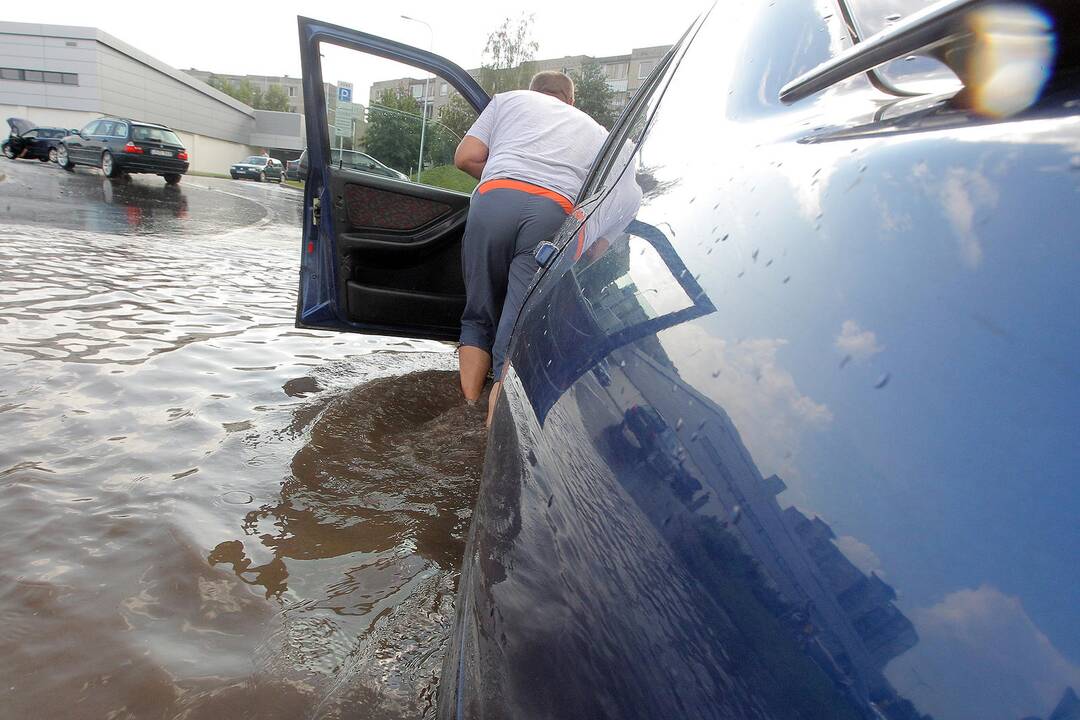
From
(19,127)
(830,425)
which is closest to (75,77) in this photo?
(19,127)

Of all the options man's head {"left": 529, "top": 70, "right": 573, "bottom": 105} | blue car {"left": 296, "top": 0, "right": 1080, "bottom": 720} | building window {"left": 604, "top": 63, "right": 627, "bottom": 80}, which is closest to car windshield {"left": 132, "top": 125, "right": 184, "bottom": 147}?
man's head {"left": 529, "top": 70, "right": 573, "bottom": 105}

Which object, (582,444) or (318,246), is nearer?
(582,444)

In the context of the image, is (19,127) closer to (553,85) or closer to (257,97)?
(553,85)

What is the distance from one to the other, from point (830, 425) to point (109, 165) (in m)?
24.9

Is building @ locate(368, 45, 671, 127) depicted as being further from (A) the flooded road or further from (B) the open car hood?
(B) the open car hood

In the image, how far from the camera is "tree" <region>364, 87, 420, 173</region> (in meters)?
4.01

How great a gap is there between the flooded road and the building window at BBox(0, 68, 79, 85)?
49225 mm

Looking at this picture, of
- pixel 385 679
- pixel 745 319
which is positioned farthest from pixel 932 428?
pixel 385 679

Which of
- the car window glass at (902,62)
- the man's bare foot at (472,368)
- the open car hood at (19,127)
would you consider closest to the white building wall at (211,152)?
the open car hood at (19,127)

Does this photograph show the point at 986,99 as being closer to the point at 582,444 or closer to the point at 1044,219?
the point at 1044,219

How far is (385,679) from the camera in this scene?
1.67 metres

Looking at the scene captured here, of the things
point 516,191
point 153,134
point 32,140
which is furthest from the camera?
point 32,140

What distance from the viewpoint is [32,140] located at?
88.6 ft

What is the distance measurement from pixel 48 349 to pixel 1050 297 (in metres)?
4.27
